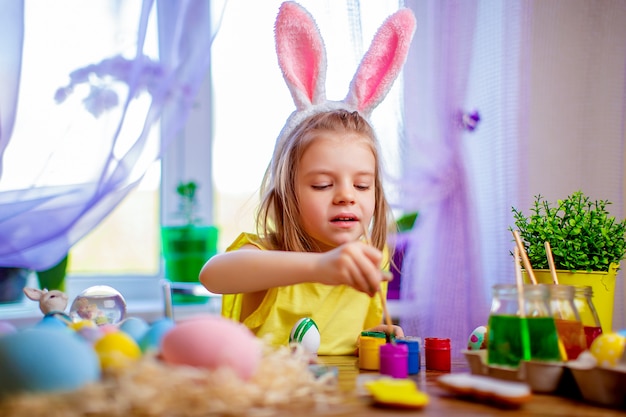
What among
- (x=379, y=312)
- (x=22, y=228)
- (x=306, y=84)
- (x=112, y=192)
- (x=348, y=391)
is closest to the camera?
(x=348, y=391)

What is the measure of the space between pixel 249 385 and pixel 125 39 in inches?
53.7

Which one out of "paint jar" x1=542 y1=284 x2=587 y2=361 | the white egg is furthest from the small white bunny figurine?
"paint jar" x1=542 y1=284 x2=587 y2=361

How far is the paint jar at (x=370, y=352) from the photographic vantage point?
2.91 feet

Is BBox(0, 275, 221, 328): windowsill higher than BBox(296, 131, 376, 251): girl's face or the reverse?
the reverse

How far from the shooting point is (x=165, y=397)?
53cm

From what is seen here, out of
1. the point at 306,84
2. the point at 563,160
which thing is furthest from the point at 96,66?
the point at 563,160

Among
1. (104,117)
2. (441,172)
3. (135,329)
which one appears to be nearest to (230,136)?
(104,117)

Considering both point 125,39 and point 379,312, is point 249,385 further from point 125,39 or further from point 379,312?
point 125,39

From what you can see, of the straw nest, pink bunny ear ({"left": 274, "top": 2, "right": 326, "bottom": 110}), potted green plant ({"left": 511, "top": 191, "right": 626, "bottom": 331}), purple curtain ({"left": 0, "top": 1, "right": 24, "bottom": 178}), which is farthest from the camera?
purple curtain ({"left": 0, "top": 1, "right": 24, "bottom": 178})

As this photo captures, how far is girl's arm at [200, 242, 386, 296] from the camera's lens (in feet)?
2.49

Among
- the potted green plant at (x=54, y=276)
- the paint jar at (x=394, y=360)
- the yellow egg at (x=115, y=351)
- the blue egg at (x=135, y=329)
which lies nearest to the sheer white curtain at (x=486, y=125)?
the potted green plant at (x=54, y=276)

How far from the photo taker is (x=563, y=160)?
1.95 metres

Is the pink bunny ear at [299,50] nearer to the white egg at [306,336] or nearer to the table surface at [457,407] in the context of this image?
the white egg at [306,336]

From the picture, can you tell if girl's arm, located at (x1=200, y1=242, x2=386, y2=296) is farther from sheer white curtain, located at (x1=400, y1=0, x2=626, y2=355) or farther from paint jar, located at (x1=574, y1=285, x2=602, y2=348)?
sheer white curtain, located at (x1=400, y1=0, x2=626, y2=355)
